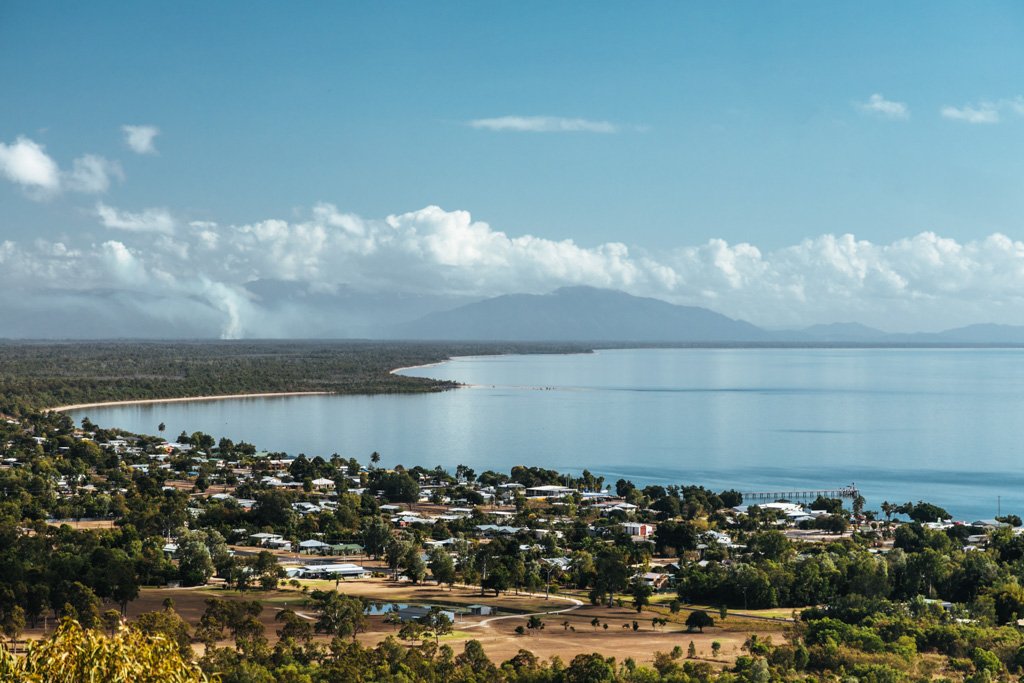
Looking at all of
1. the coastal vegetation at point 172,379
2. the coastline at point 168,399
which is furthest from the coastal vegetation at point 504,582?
the coastal vegetation at point 172,379

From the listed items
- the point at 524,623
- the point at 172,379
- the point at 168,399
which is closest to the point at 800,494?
the point at 524,623

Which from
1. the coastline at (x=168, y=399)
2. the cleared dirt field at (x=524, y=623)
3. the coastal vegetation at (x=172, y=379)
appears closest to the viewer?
the cleared dirt field at (x=524, y=623)

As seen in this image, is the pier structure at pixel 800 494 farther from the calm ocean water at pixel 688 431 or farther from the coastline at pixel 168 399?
the coastline at pixel 168 399

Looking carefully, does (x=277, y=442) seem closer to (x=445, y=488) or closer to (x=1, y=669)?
(x=445, y=488)

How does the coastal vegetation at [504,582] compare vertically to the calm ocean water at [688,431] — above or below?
below

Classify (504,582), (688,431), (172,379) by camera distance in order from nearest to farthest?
(504,582) → (688,431) → (172,379)

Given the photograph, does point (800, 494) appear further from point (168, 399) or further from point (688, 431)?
point (168, 399)
